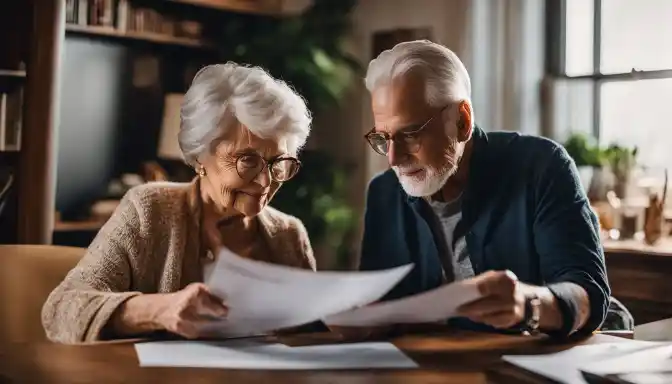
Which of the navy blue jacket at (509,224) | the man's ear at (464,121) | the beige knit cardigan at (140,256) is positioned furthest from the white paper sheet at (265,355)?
the man's ear at (464,121)

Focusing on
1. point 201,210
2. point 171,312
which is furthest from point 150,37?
point 171,312

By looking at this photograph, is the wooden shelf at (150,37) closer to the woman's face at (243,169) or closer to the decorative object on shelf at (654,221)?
the woman's face at (243,169)

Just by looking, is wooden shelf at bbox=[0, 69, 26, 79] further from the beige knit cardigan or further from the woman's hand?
the woman's hand

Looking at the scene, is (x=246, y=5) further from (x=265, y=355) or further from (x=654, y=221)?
(x=265, y=355)

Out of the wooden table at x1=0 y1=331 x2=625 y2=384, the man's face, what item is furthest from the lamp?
the wooden table at x1=0 y1=331 x2=625 y2=384

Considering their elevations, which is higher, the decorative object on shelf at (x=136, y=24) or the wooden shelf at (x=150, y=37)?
the decorative object on shelf at (x=136, y=24)

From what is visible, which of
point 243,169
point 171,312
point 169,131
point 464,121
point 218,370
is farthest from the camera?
point 169,131

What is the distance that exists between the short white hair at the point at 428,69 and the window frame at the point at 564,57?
0.97 meters

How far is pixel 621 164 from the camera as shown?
82.0 inches

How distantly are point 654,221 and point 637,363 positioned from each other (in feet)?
3.79

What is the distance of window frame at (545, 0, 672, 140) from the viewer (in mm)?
2061

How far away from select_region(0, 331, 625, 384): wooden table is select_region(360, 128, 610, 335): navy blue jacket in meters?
0.17

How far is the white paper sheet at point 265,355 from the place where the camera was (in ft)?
3.00

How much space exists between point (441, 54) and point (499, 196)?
0.24 m
